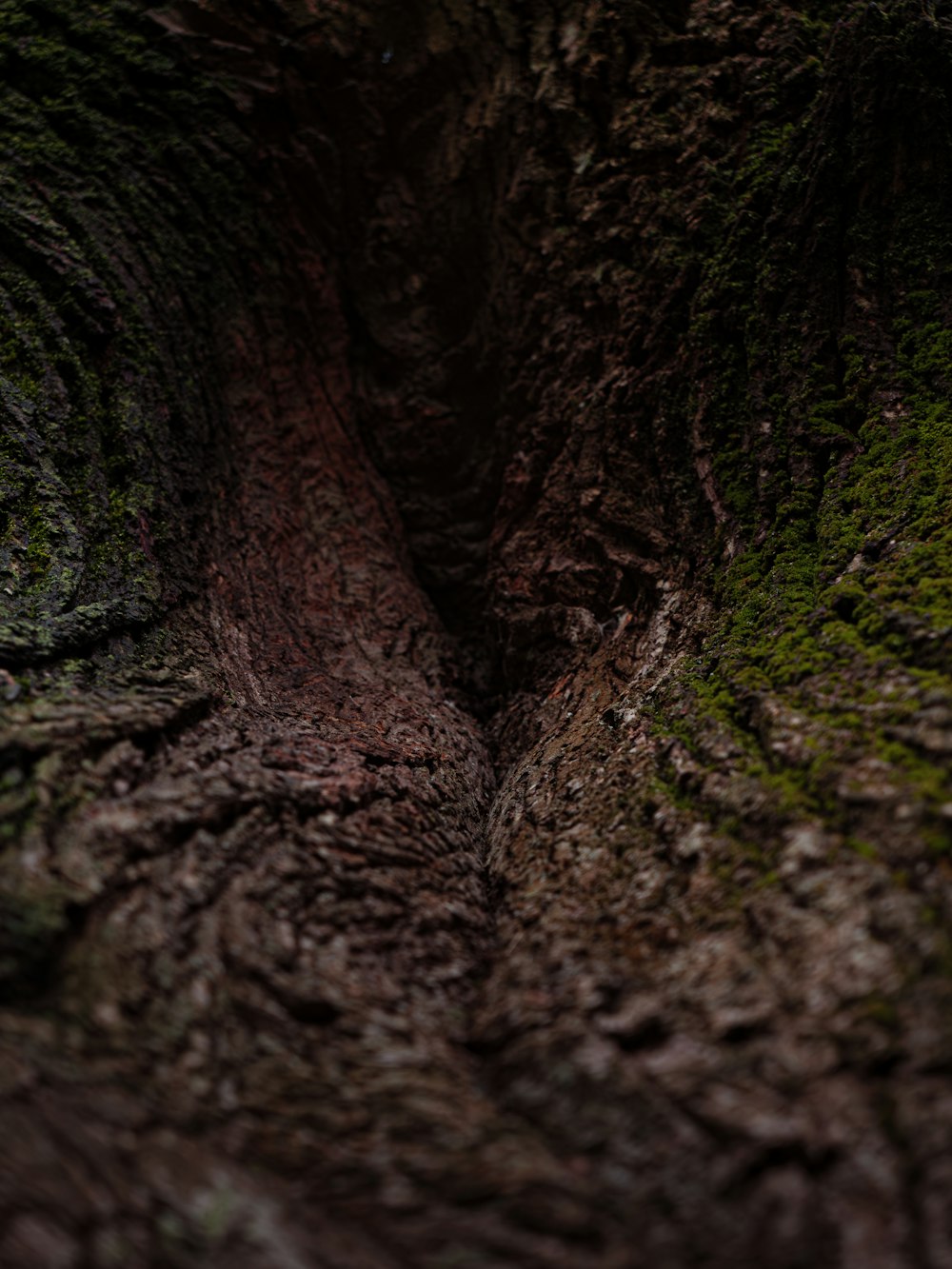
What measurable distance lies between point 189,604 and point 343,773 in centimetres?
122

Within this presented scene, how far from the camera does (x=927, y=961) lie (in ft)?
5.94

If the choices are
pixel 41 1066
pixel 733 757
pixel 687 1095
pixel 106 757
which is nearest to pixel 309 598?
pixel 106 757

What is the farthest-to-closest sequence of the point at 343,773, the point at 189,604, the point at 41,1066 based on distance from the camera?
the point at 189,604
the point at 343,773
the point at 41,1066

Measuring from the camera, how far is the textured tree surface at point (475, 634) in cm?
176

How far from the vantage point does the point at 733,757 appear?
2.67 metres

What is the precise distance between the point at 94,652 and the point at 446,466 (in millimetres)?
2826

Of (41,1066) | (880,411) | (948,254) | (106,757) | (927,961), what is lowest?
(927,961)

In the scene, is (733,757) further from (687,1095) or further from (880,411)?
(880,411)

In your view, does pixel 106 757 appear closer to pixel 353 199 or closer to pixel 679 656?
pixel 679 656

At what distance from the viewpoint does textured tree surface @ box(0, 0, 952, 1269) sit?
1.76 m

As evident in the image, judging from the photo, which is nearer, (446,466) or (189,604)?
(189,604)

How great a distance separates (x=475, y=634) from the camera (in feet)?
16.1

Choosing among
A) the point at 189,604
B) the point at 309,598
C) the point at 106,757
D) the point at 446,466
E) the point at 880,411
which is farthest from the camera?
the point at 446,466

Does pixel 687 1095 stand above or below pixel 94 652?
below
